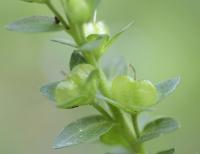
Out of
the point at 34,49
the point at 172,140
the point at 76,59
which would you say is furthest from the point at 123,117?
the point at 34,49

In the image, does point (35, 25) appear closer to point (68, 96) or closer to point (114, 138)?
point (68, 96)

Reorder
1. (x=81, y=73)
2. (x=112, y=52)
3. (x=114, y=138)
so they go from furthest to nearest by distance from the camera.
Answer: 1. (x=112, y=52)
2. (x=114, y=138)
3. (x=81, y=73)

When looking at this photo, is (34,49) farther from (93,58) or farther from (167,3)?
(93,58)

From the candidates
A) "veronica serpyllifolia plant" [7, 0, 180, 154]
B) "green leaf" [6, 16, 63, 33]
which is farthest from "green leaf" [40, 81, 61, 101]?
"green leaf" [6, 16, 63, 33]

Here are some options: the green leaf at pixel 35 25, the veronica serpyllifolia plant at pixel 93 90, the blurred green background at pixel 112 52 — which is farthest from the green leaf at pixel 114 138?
the blurred green background at pixel 112 52

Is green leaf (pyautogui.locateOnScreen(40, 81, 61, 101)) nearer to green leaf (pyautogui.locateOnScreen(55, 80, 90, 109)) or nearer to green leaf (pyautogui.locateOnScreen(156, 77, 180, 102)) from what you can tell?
green leaf (pyautogui.locateOnScreen(55, 80, 90, 109))

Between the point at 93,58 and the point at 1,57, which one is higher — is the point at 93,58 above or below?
below

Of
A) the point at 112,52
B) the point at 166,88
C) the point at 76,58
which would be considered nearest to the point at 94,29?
the point at 76,58
